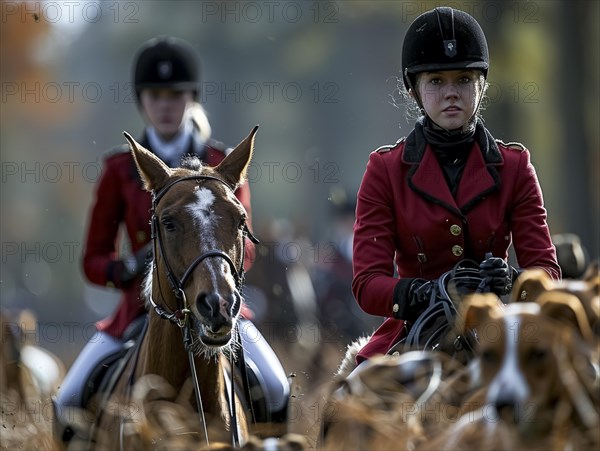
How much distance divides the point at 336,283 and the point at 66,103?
3747cm

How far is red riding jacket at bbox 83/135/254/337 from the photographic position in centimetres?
765

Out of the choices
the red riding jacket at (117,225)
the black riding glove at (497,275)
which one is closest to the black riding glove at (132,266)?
the red riding jacket at (117,225)

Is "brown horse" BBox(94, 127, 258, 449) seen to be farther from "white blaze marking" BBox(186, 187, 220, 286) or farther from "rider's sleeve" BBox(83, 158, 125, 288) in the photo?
"rider's sleeve" BBox(83, 158, 125, 288)

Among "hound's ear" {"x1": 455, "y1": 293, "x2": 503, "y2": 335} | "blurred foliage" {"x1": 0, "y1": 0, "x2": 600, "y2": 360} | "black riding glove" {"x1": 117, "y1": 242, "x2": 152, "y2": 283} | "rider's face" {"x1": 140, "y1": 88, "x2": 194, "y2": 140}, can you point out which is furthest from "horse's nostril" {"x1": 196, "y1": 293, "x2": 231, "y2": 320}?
"blurred foliage" {"x1": 0, "y1": 0, "x2": 600, "y2": 360}

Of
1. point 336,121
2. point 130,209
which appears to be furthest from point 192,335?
point 336,121

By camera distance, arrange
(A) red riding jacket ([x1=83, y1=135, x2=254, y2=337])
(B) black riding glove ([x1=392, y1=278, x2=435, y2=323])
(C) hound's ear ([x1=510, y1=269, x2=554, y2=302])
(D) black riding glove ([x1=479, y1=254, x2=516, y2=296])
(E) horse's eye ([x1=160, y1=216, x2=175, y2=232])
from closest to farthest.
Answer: (C) hound's ear ([x1=510, y1=269, x2=554, y2=302])
(D) black riding glove ([x1=479, y1=254, x2=516, y2=296])
(B) black riding glove ([x1=392, y1=278, x2=435, y2=323])
(E) horse's eye ([x1=160, y1=216, x2=175, y2=232])
(A) red riding jacket ([x1=83, y1=135, x2=254, y2=337])

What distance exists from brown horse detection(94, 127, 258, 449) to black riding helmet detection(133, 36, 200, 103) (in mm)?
2428

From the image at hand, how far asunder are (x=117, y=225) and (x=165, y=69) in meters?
1.43

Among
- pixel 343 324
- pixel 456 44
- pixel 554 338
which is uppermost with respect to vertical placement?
pixel 456 44

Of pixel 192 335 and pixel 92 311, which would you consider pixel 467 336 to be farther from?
pixel 92 311

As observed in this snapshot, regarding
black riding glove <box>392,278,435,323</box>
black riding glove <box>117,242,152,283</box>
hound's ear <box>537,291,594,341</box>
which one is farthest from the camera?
black riding glove <box>117,242,152,283</box>

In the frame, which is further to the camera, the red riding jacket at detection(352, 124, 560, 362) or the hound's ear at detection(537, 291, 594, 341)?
the red riding jacket at detection(352, 124, 560, 362)

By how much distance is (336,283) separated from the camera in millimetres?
18578

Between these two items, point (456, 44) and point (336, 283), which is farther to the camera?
point (336, 283)
